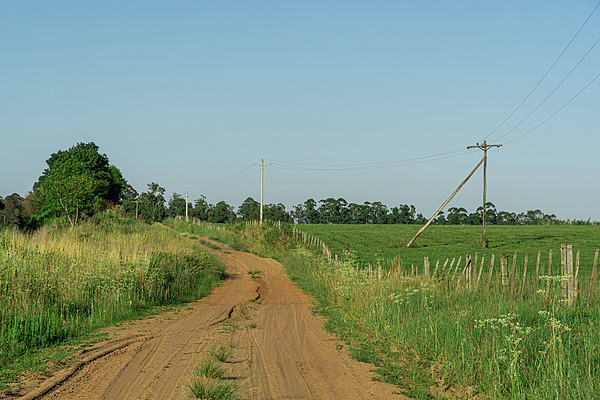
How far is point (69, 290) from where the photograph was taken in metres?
11.5

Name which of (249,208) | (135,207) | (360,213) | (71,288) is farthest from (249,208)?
(71,288)

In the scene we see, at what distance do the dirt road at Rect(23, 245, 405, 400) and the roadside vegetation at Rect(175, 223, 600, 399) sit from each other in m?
0.57

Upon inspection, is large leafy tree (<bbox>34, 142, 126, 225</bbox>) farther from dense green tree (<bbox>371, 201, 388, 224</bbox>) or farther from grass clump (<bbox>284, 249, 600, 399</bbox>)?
dense green tree (<bbox>371, 201, 388, 224</bbox>)

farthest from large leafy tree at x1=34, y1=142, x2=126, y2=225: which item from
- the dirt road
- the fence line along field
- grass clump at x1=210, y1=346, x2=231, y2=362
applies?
grass clump at x1=210, y1=346, x2=231, y2=362

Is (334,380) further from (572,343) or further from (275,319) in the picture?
(275,319)

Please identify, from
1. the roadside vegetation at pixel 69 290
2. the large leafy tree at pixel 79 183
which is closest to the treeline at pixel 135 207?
the large leafy tree at pixel 79 183

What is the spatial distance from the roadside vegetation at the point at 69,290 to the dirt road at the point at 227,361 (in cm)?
91

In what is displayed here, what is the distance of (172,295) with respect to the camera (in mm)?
14969

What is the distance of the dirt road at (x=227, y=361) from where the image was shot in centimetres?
598

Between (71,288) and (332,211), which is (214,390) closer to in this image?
(71,288)

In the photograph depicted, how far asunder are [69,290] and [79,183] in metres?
22.9

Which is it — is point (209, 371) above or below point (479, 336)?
below

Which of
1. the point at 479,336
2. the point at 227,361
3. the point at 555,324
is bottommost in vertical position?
the point at 227,361

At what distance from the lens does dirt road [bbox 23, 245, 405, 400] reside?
598 cm
